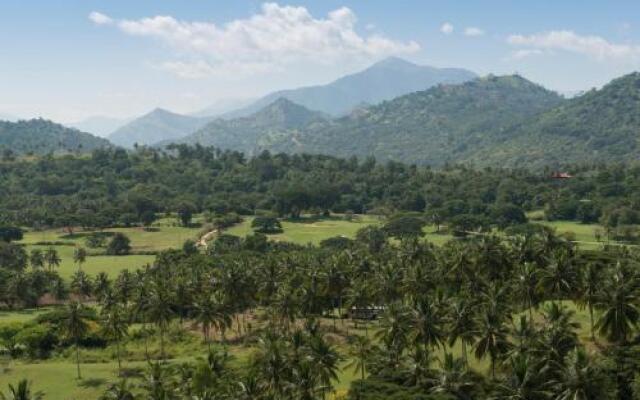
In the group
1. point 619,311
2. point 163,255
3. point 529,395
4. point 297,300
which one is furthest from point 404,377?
point 163,255

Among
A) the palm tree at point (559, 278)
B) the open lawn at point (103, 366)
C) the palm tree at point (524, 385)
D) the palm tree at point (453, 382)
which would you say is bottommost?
the open lawn at point (103, 366)

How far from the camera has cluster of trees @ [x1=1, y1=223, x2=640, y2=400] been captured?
208ft

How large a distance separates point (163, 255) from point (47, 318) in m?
58.5

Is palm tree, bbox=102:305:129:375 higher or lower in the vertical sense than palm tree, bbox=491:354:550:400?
lower

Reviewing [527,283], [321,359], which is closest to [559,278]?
[527,283]

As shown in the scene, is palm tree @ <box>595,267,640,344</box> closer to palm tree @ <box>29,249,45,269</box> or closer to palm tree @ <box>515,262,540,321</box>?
palm tree @ <box>515,262,540,321</box>

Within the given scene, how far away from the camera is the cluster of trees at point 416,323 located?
63531mm

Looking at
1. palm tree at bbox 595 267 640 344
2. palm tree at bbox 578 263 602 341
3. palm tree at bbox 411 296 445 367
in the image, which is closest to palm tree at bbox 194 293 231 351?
palm tree at bbox 411 296 445 367

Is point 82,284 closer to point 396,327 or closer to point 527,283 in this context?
point 396,327

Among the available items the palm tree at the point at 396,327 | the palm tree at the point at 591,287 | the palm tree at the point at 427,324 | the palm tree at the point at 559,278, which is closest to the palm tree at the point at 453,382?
the palm tree at the point at 427,324

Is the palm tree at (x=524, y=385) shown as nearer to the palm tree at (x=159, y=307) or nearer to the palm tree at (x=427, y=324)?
the palm tree at (x=427, y=324)

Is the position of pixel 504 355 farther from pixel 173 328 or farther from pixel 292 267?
pixel 173 328

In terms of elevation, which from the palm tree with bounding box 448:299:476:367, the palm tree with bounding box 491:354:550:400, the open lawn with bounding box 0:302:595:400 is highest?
the palm tree with bounding box 448:299:476:367

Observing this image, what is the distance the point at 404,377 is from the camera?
70250mm
